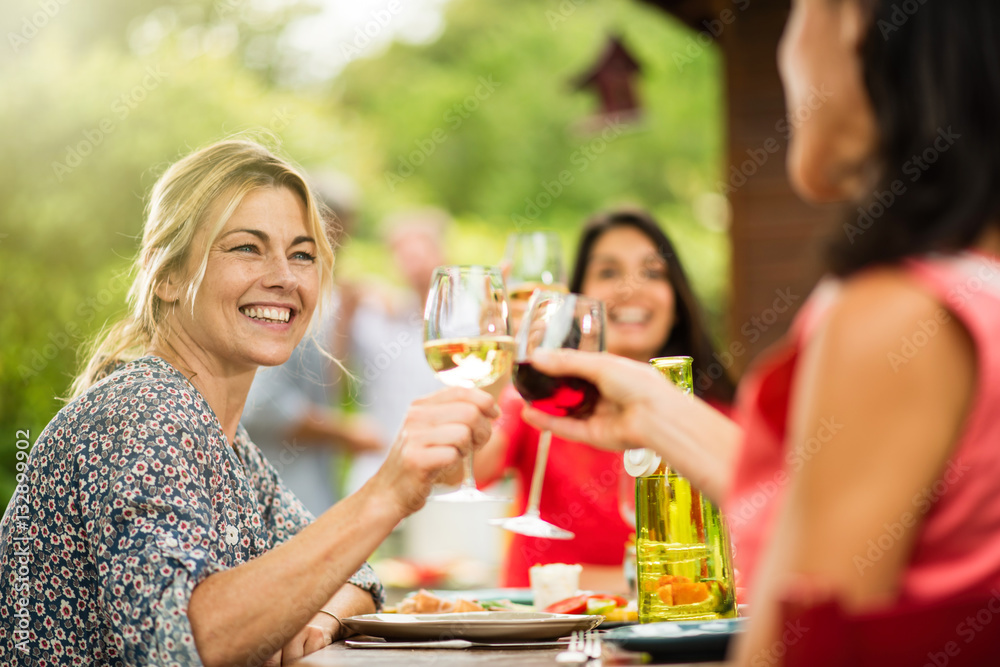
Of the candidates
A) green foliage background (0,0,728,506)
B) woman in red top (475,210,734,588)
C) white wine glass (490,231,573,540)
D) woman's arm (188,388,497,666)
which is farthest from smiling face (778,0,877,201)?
green foliage background (0,0,728,506)

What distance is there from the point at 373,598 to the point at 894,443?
1.62 m

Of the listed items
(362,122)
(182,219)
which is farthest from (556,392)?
(362,122)

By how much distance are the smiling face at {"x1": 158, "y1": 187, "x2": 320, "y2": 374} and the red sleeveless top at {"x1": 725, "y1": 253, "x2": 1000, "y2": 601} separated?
1.38 metres

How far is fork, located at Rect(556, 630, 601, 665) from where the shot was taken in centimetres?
154

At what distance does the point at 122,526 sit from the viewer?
1690 millimetres

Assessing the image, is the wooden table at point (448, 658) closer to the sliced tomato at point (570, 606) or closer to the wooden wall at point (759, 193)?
the sliced tomato at point (570, 606)

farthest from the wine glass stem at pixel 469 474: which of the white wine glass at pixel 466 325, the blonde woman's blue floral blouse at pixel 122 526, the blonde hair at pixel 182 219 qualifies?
the blonde hair at pixel 182 219

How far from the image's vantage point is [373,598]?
231cm

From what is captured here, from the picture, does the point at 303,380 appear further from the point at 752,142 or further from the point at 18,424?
the point at 752,142

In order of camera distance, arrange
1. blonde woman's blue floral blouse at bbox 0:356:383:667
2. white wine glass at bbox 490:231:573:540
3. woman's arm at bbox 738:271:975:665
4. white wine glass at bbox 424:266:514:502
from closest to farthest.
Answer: woman's arm at bbox 738:271:975:665 < blonde woman's blue floral blouse at bbox 0:356:383:667 < white wine glass at bbox 424:266:514:502 < white wine glass at bbox 490:231:573:540

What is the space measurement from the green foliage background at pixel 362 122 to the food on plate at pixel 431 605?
6.49 m

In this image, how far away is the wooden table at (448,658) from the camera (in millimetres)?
1479

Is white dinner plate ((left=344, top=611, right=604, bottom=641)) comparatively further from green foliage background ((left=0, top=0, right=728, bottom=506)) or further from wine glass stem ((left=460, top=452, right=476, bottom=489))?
green foliage background ((left=0, top=0, right=728, bottom=506))

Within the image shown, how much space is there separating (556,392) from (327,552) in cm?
51
